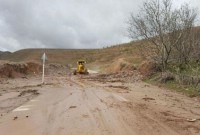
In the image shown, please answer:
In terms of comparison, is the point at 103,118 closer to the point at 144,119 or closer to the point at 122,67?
the point at 144,119

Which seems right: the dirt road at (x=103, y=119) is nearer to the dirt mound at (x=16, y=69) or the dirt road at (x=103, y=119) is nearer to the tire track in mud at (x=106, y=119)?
the tire track in mud at (x=106, y=119)

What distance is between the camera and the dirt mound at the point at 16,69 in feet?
144

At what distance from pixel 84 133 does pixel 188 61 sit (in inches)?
909

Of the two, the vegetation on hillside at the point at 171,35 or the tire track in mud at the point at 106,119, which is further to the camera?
the vegetation on hillside at the point at 171,35

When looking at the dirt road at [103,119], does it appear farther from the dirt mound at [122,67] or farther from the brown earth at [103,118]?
the dirt mound at [122,67]

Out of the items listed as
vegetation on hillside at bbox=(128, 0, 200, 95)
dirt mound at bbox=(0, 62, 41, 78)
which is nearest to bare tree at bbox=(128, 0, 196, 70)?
vegetation on hillside at bbox=(128, 0, 200, 95)

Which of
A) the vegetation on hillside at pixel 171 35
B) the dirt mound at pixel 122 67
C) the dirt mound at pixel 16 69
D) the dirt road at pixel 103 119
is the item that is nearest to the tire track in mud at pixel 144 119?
the dirt road at pixel 103 119

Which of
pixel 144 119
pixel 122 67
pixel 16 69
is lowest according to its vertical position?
pixel 144 119

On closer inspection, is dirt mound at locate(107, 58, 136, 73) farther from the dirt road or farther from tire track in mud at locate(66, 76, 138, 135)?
tire track in mud at locate(66, 76, 138, 135)

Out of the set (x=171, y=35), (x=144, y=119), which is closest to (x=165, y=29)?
(x=171, y=35)

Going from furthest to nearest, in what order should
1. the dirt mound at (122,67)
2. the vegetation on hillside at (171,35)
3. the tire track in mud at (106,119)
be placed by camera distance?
1. the dirt mound at (122,67)
2. the vegetation on hillside at (171,35)
3. the tire track in mud at (106,119)

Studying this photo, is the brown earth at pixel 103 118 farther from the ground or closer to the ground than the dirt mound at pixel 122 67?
closer to the ground

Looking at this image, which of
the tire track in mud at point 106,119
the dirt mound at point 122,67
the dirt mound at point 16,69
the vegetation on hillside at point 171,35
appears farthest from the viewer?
the dirt mound at point 122,67

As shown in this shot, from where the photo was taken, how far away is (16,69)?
4931cm
